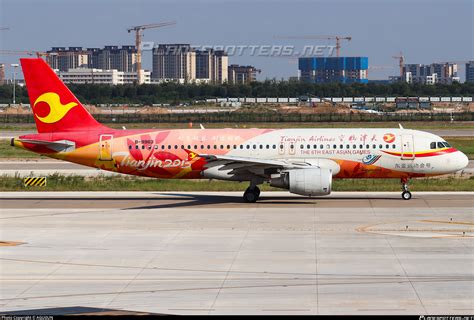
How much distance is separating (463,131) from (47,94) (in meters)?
63.2

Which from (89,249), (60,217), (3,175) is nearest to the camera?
(89,249)

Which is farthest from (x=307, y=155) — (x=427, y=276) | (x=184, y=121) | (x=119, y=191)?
(x=184, y=121)

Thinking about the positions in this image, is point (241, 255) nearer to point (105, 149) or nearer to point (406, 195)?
point (406, 195)

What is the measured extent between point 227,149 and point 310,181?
5309 millimetres

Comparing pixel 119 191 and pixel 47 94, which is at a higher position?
pixel 47 94

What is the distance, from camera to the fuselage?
43594 millimetres

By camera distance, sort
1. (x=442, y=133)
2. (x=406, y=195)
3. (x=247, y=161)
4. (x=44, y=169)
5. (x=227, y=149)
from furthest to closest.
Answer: (x=442, y=133), (x=44, y=169), (x=227, y=149), (x=406, y=195), (x=247, y=161)

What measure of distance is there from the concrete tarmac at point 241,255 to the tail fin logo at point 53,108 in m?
4.15

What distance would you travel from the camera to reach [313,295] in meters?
23.1

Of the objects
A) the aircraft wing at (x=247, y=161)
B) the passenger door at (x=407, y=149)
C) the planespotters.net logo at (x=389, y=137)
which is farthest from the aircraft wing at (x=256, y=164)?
the passenger door at (x=407, y=149)

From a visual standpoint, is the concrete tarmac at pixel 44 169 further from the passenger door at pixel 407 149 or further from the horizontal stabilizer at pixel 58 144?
the passenger door at pixel 407 149

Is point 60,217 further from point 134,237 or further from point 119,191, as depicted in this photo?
point 119,191

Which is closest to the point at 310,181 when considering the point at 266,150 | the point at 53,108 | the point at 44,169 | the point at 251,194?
the point at 251,194

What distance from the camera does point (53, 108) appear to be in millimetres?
45000
